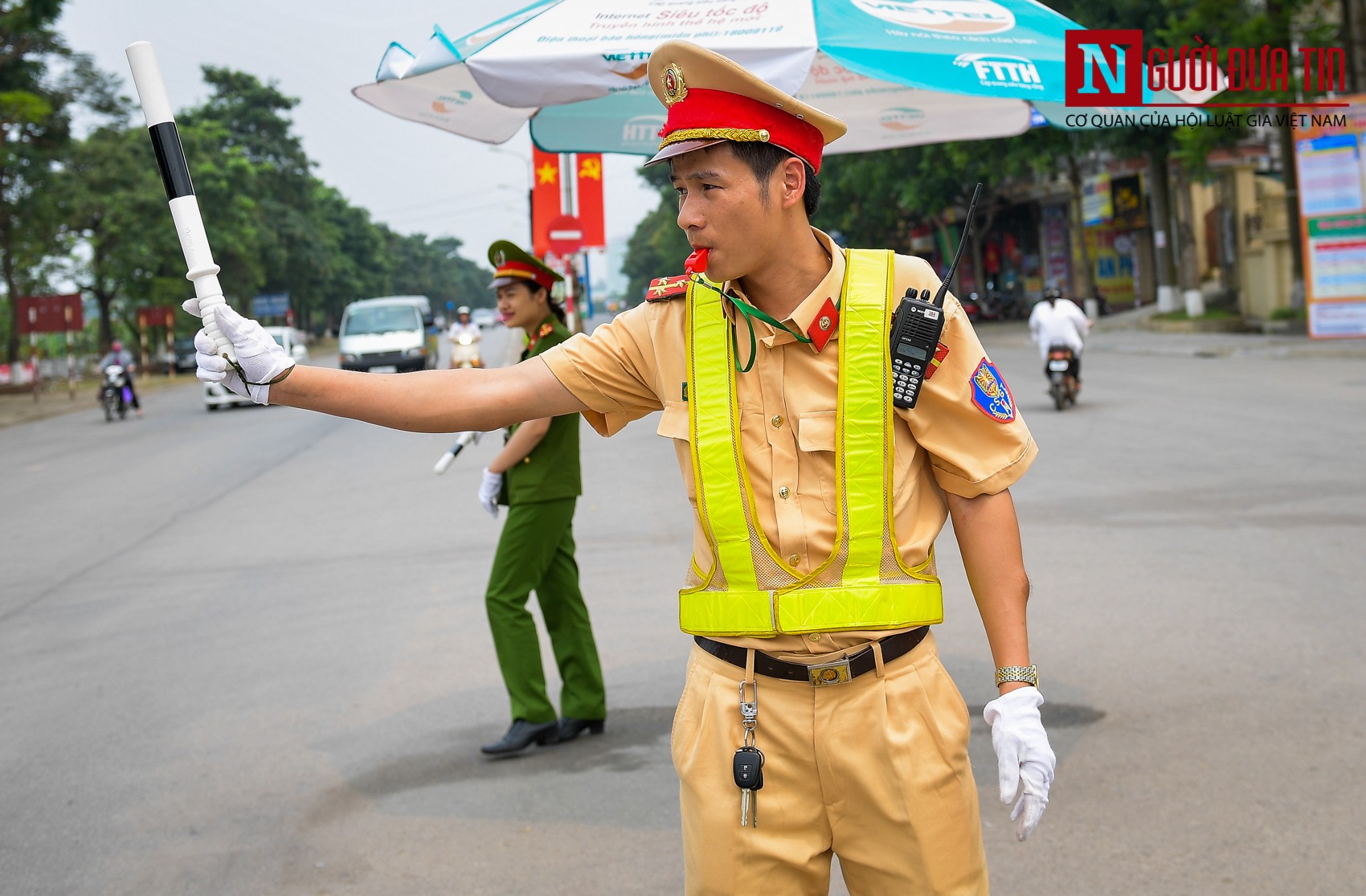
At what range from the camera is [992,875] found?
3.69 m

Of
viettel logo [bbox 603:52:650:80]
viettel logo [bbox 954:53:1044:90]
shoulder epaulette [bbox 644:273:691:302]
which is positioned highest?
viettel logo [bbox 603:52:650:80]

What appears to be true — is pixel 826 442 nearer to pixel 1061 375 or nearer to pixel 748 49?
pixel 748 49

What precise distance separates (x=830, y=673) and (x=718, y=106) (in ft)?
3.11

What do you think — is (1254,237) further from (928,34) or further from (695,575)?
(695,575)

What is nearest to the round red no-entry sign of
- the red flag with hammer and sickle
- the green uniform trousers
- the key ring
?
the red flag with hammer and sickle

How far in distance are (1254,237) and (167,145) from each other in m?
29.6

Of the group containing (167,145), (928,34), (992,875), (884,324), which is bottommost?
(992,875)

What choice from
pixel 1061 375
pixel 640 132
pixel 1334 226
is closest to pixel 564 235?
pixel 1061 375

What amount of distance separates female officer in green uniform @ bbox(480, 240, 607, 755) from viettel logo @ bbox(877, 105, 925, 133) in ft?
5.78

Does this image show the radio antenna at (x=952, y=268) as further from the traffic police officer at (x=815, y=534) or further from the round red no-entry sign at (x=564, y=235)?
the round red no-entry sign at (x=564, y=235)

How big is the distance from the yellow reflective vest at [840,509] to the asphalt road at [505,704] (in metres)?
1.80

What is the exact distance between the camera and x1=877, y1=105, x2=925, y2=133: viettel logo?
232 inches

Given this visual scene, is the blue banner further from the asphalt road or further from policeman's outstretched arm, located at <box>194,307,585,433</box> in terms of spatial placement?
policeman's outstretched arm, located at <box>194,307,585,433</box>

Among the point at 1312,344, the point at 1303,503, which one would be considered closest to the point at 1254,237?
the point at 1312,344
